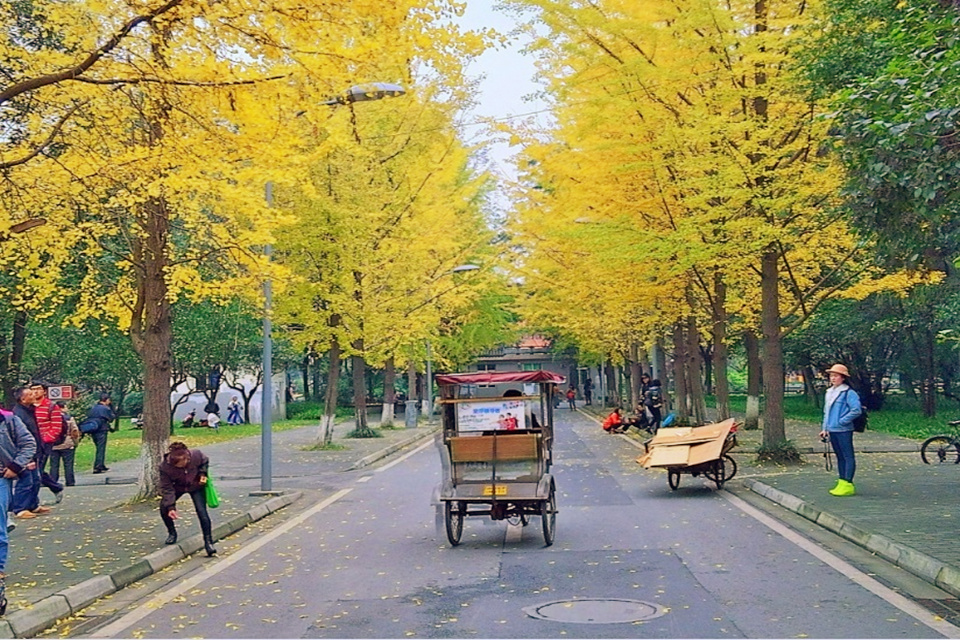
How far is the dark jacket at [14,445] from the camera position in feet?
26.6

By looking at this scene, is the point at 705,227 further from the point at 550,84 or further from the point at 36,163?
the point at 36,163

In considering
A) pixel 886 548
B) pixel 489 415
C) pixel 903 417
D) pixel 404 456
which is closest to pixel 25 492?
pixel 489 415

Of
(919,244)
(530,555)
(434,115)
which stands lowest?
(530,555)

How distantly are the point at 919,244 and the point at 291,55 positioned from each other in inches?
337

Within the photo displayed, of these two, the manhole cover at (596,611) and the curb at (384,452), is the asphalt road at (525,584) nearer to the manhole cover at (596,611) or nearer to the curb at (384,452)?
the manhole cover at (596,611)

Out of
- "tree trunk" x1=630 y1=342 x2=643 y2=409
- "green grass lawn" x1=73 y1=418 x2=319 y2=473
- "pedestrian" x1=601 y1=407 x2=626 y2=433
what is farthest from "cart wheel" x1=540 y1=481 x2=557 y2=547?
"tree trunk" x1=630 y1=342 x2=643 y2=409

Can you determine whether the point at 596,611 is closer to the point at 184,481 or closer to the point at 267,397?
the point at 184,481

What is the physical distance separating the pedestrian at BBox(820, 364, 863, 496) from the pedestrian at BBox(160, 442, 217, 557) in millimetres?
8511

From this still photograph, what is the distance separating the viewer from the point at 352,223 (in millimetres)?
26219

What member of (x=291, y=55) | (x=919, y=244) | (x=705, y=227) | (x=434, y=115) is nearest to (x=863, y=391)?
(x=434, y=115)

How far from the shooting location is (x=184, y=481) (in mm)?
11180

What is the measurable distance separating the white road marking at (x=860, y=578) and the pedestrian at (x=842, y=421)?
1.45 m

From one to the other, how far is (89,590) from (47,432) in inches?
320

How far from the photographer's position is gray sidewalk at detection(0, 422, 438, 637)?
8.99 m
